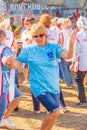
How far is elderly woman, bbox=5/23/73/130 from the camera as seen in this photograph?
4.56 m

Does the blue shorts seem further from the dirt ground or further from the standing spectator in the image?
the standing spectator

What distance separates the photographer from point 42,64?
15.0ft

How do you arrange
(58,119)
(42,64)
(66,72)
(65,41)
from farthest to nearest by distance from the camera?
(66,72) < (65,41) < (58,119) < (42,64)

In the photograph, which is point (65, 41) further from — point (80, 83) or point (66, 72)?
point (80, 83)

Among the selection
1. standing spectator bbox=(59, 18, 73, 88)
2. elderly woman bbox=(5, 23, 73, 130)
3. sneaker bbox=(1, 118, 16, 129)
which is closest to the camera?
elderly woman bbox=(5, 23, 73, 130)

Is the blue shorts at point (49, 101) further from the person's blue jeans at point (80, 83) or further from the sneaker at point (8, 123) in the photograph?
the person's blue jeans at point (80, 83)

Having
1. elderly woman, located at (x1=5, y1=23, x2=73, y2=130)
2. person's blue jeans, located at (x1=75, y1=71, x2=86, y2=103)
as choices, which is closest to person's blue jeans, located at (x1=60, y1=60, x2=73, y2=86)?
person's blue jeans, located at (x1=75, y1=71, x2=86, y2=103)

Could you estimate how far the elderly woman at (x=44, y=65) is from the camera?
4557 millimetres

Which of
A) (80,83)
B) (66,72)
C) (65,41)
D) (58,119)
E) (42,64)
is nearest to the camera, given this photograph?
(42,64)

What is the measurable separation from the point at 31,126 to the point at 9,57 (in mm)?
1948

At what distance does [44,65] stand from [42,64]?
29 mm

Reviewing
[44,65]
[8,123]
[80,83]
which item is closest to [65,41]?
[80,83]

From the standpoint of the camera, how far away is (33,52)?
455 centimetres

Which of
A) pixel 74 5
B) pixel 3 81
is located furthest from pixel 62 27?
pixel 74 5
